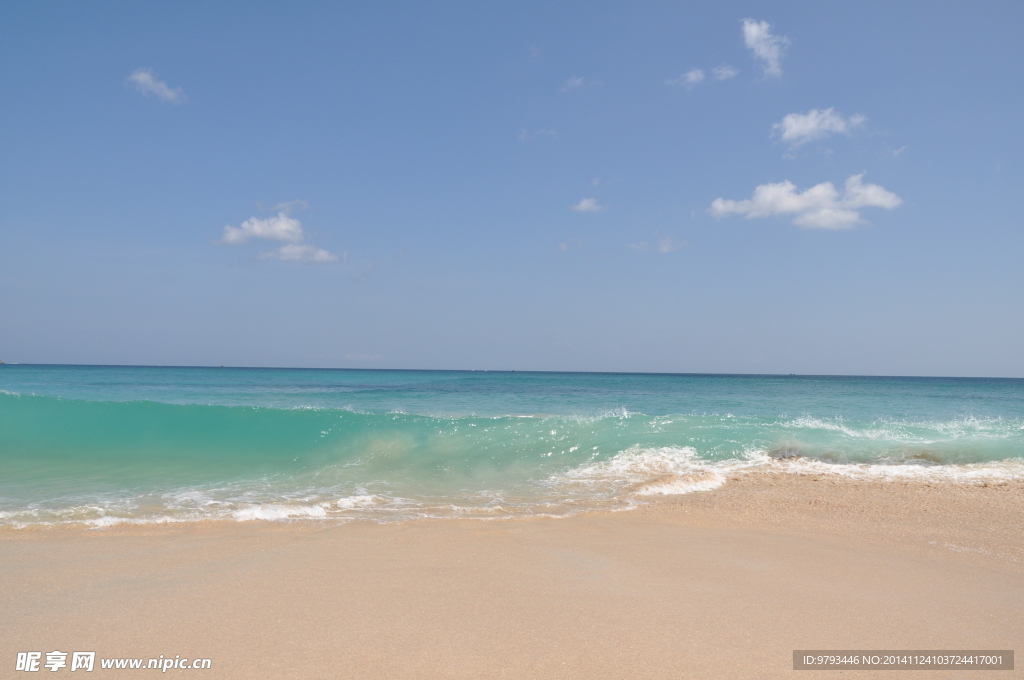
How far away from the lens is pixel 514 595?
3781 millimetres

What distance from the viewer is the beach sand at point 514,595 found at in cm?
295

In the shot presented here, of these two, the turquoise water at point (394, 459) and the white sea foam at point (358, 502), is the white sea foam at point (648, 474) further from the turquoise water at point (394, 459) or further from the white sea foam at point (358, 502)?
the white sea foam at point (358, 502)

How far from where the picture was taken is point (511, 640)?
3.11 metres

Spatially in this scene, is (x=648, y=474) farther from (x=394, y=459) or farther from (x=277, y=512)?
(x=277, y=512)

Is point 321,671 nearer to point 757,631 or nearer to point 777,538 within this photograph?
point 757,631

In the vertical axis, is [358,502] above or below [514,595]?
below

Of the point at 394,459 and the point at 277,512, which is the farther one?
the point at 394,459

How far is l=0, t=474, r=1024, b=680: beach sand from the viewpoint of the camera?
9.67ft

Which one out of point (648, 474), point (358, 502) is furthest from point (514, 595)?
point (648, 474)

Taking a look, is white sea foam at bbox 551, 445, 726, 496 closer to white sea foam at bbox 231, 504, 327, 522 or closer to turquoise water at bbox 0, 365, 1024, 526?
turquoise water at bbox 0, 365, 1024, 526
